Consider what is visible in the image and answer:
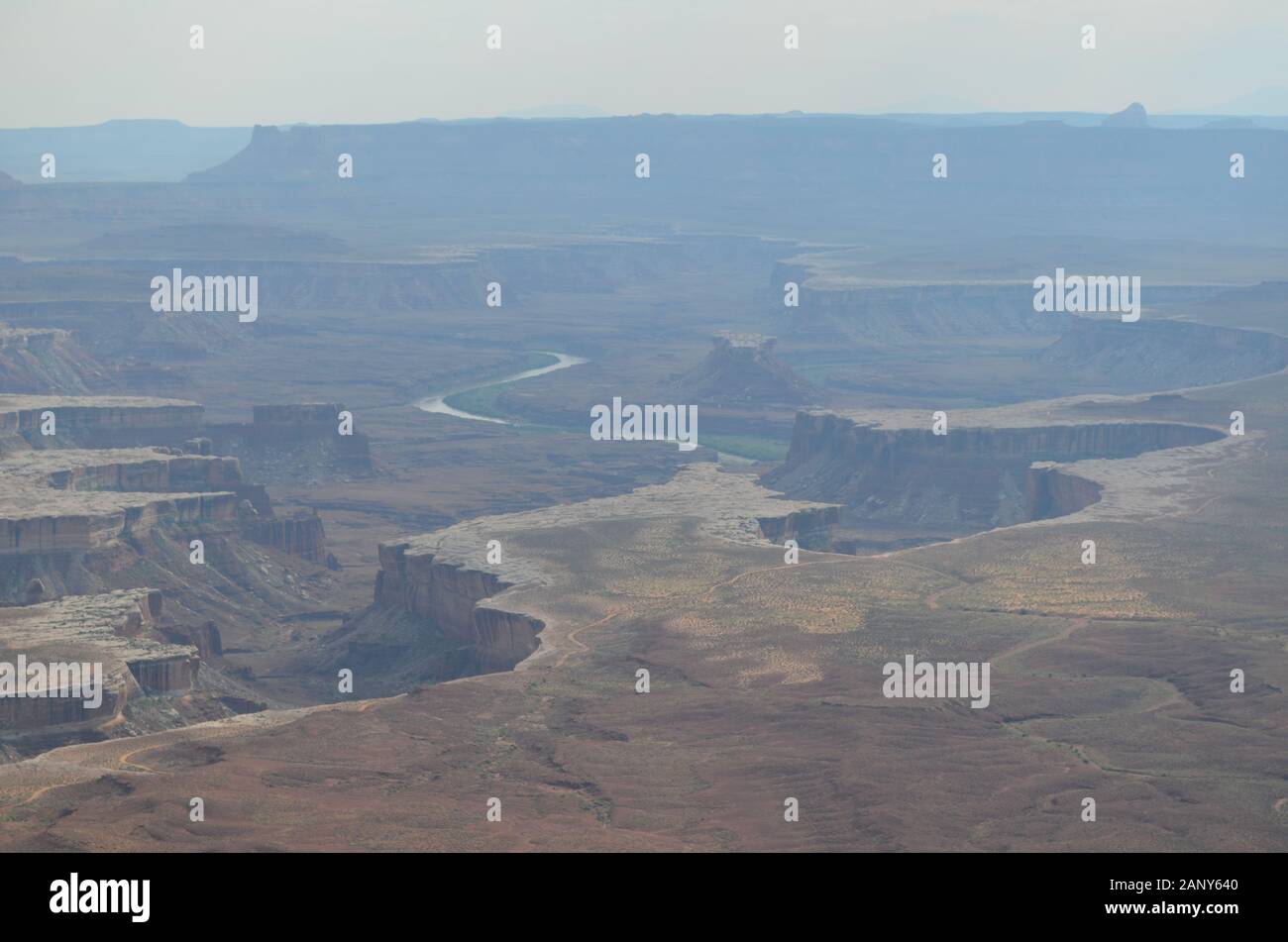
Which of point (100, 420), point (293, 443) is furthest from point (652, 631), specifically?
point (293, 443)

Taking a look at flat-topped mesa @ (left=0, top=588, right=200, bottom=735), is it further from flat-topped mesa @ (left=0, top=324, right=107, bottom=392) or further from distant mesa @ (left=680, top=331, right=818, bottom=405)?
distant mesa @ (left=680, top=331, right=818, bottom=405)

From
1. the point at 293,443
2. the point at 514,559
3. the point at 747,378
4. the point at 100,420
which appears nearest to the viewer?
the point at 514,559

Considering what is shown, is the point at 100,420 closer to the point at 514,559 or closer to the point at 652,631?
the point at 514,559

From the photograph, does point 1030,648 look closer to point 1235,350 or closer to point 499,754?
point 499,754

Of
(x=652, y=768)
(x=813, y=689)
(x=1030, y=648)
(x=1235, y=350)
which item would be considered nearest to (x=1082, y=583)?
(x=1030, y=648)

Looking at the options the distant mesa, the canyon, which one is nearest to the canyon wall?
the canyon
